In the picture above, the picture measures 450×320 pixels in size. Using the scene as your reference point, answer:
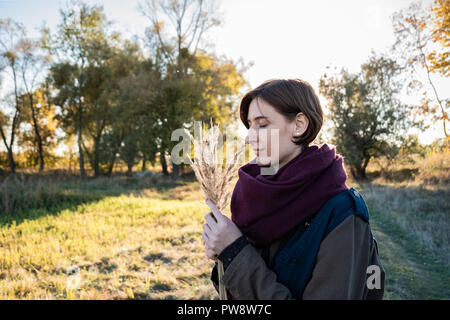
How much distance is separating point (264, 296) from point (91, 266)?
4992 mm

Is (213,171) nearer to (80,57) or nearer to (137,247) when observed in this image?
(137,247)

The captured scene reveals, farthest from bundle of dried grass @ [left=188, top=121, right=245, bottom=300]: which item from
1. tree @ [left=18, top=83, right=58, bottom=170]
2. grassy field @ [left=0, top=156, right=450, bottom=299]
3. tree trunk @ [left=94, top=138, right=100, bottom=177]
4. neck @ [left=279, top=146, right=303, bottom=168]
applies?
tree @ [left=18, top=83, right=58, bottom=170]

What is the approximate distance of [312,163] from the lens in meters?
1.49

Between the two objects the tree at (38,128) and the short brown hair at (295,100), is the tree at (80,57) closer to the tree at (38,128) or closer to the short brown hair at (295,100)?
the tree at (38,128)

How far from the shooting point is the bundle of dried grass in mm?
1539

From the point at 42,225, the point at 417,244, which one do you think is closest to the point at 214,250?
the point at 417,244

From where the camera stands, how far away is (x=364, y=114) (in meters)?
18.7

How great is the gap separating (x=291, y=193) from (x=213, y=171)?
0.44 meters

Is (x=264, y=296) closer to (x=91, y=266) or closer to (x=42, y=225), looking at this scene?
(x=91, y=266)

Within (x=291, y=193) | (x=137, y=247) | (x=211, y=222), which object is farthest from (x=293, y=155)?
(x=137, y=247)

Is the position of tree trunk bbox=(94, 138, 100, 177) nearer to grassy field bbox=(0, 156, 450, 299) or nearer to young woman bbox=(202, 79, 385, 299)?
grassy field bbox=(0, 156, 450, 299)

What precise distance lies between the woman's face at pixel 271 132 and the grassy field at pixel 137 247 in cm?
328

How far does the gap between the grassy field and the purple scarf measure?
312 centimetres

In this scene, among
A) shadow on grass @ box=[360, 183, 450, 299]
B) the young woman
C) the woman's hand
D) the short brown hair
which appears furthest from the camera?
shadow on grass @ box=[360, 183, 450, 299]
